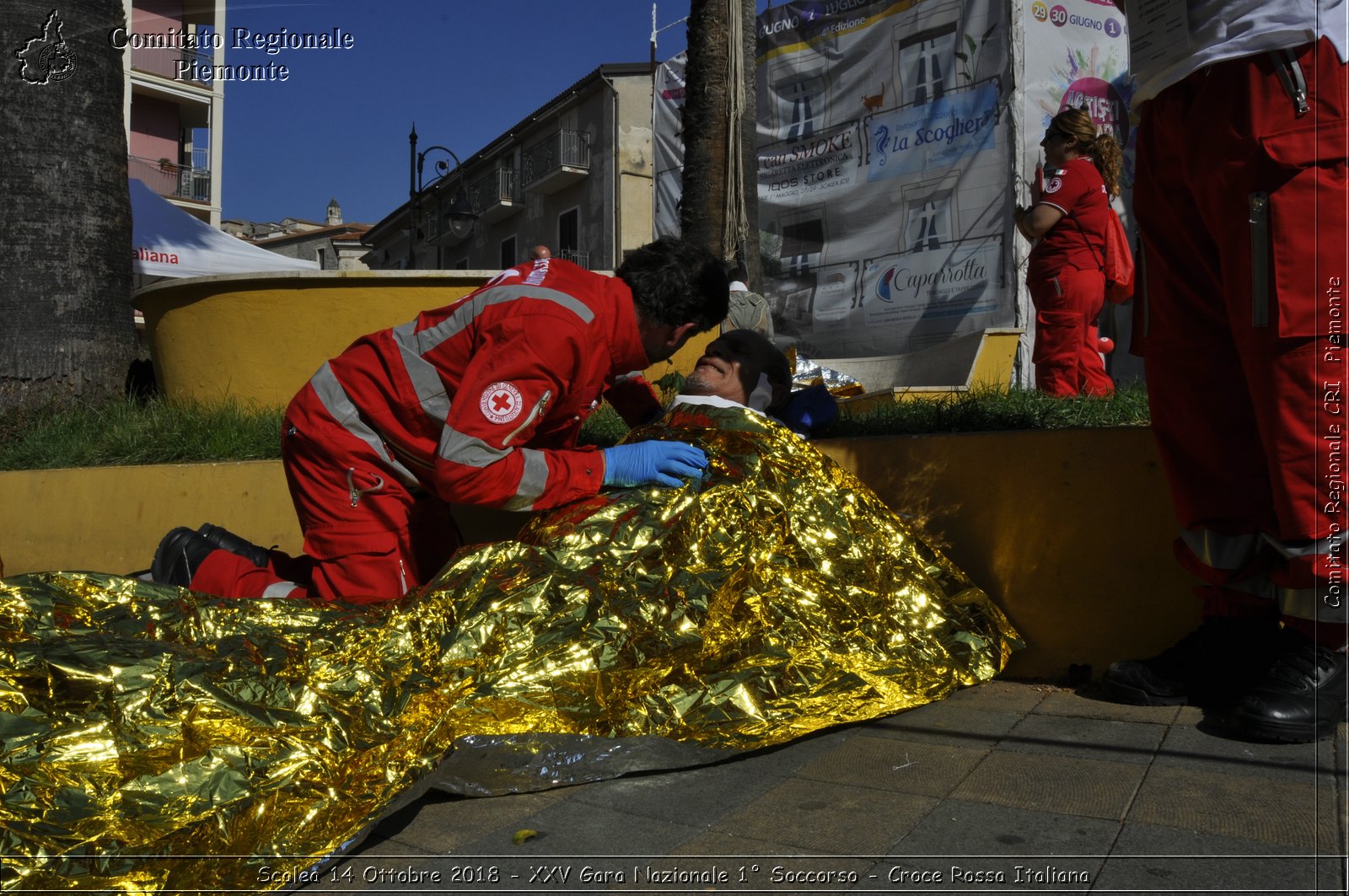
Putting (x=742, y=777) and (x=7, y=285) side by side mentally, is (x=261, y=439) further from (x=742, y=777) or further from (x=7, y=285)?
(x=742, y=777)

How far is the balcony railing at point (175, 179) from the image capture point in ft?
98.5

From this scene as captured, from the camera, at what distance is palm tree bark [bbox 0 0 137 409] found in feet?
18.5

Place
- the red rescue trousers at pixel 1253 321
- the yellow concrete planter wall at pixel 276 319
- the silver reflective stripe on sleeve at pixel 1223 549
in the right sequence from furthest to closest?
the yellow concrete planter wall at pixel 276 319 → the silver reflective stripe on sleeve at pixel 1223 549 → the red rescue trousers at pixel 1253 321

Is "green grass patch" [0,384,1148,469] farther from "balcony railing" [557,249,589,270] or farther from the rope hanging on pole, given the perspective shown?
"balcony railing" [557,249,589,270]

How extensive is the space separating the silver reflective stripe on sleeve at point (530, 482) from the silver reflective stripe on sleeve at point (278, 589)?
774 mm

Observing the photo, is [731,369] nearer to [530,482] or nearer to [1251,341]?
[530,482]

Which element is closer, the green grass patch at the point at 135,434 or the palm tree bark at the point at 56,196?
the green grass patch at the point at 135,434

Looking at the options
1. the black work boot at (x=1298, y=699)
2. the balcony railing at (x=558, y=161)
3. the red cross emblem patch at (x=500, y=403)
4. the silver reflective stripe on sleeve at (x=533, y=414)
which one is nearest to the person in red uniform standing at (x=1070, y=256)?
the black work boot at (x=1298, y=699)

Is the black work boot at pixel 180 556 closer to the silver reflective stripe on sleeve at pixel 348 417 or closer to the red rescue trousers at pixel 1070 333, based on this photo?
the silver reflective stripe on sleeve at pixel 348 417

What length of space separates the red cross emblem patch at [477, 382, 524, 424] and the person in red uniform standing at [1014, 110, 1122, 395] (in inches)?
130

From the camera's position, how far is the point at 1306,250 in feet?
6.66

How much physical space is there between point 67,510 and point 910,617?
12.5 feet

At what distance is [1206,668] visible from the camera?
2363 millimetres

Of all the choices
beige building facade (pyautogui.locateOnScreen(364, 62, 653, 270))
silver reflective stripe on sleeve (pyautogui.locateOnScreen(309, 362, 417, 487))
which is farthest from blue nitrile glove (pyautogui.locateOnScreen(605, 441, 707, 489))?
beige building facade (pyautogui.locateOnScreen(364, 62, 653, 270))
